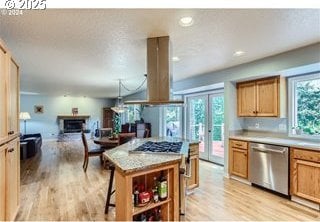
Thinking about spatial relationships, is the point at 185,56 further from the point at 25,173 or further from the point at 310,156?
the point at 25,173

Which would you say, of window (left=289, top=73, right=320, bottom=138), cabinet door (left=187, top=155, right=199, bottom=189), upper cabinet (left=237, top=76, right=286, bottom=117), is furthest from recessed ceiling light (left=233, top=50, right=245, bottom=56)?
cabinet door (left=187, top=155, right=199, bottom=189)

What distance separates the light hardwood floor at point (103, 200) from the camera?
2836mm

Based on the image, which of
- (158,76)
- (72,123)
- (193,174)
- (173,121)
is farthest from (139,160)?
(72,123)

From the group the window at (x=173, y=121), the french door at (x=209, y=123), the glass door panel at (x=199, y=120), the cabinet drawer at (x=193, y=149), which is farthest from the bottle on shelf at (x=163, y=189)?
the window at (x=173, y=121)

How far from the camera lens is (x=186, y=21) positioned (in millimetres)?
2287

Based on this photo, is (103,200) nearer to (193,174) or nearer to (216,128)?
(193,174)

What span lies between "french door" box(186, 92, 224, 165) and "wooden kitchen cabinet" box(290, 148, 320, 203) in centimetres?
237

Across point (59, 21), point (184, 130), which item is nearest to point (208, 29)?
point (59, 21)

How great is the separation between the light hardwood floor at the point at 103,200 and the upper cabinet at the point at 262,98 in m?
1.41

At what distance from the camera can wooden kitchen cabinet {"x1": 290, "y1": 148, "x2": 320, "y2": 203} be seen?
9.88 ft

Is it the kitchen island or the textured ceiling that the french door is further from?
the kitchen island

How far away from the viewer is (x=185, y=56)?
12.1 ft

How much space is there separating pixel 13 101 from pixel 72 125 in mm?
9785

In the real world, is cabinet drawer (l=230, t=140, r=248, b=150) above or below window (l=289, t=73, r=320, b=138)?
below
